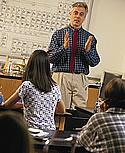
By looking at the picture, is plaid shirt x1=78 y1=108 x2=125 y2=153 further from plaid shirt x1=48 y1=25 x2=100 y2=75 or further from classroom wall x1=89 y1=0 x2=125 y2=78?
A: classroom wall x1=89 y1=0 x2=125 y2=78

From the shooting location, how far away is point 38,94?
10.3 feet

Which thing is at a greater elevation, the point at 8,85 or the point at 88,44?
the point at 88,44

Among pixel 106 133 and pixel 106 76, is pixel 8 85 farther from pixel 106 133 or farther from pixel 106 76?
pixel 106 133

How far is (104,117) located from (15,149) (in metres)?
1.53

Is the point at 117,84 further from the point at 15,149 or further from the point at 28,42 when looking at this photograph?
the point at 28,42

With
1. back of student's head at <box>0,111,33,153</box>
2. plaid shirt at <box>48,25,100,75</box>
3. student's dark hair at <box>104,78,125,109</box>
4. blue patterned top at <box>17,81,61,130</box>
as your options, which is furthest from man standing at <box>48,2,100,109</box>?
back of student's head at <box>0,111,33,153</box>

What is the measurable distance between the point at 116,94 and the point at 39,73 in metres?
1.01

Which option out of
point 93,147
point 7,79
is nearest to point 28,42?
point 7,79

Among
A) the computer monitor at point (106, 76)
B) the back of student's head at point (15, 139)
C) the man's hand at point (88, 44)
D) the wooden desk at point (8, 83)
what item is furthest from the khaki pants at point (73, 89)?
the back of student's head at point (15, 139)

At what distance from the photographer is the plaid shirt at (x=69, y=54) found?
15.0 ft

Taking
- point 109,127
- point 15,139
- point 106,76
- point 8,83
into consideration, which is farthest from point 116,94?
point 106,76

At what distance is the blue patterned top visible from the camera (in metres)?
3.12

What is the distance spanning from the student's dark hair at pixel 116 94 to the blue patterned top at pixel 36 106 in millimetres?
868

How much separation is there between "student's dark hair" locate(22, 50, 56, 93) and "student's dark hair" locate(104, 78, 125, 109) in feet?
2.86
